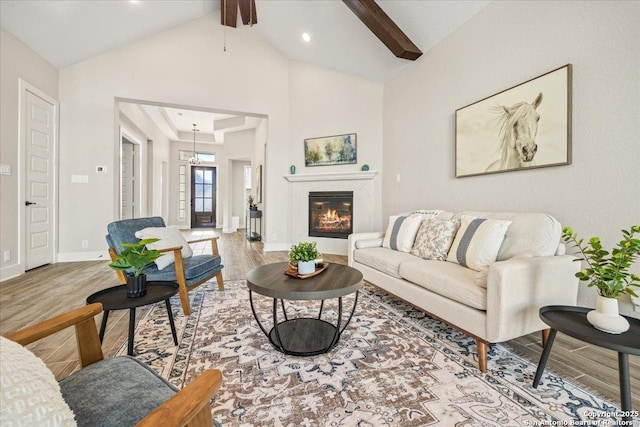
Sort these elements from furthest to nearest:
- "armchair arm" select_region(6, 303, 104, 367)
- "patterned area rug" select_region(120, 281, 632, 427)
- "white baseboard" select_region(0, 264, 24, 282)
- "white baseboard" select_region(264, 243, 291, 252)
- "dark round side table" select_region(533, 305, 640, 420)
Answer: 1. "white baseboard" select_region(264, 243, 291, 252)
2. "white baseboard" select_region(0, 264, 24, 282)
3. "patterned area rug" select_region(120, 281, 632, 427)
4. "dark round side table" select_region(533, 305, 640, 420)
5. "armchair arm" select_region(6, 303, 104, 367)

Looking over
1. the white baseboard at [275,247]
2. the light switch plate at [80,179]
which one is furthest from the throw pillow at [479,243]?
the light switch plate at [80,179]

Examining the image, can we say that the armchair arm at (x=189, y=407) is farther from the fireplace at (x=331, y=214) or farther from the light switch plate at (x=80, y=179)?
the light switch plate at (x=80, y=179)

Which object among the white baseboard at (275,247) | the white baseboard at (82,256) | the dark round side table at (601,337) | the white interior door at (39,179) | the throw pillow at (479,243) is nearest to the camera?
the dark round side table at (601,337)

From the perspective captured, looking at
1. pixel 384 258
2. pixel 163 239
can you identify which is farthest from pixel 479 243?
pixel 163 239

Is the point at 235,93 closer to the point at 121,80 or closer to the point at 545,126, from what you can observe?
the point at 121,80

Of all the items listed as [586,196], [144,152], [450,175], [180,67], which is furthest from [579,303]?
[144,152]

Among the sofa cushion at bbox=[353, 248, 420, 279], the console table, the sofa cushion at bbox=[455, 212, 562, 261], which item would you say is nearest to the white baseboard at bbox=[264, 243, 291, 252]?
the console table

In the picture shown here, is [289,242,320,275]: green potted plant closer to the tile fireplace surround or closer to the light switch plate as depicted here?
the tile fireplace surround

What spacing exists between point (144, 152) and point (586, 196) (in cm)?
866

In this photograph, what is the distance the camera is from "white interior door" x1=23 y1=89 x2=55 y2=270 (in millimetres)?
3723

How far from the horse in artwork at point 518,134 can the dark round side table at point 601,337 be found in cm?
156

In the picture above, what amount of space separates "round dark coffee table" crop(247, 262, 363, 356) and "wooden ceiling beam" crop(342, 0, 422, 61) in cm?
321

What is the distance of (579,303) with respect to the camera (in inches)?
85.7

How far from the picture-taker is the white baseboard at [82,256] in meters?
4.34
